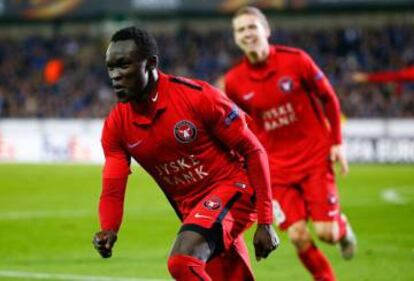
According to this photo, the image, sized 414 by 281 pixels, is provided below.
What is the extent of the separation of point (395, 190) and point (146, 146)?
53.2 ft

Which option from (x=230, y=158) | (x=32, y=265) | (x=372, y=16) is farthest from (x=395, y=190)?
(x=372, y=16)

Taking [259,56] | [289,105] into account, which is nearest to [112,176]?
[289,105]

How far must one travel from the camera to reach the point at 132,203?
19188 mm

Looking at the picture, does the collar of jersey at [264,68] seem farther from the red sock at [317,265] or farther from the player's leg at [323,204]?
the red sock at [317,265]

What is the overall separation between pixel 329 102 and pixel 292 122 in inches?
15.1

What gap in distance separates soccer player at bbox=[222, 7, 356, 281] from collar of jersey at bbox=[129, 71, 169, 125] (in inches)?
124

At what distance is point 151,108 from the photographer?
19.6 feet

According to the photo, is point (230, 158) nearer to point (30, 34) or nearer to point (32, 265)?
point (32, 265)

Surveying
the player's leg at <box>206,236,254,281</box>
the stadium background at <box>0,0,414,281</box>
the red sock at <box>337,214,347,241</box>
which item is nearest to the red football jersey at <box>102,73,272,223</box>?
the player's leg at <box>206,236,254,281</box>

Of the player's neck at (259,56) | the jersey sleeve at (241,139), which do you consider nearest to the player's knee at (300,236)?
the player's neck at (259,56)

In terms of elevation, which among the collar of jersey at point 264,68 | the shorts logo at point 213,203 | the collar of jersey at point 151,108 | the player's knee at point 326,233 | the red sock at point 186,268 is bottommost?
the player's knee at point 326,233

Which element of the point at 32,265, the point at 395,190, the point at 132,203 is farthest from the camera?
the point at 395,190

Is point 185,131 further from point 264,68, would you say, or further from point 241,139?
point 264,68

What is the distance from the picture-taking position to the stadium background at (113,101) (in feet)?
38.3
